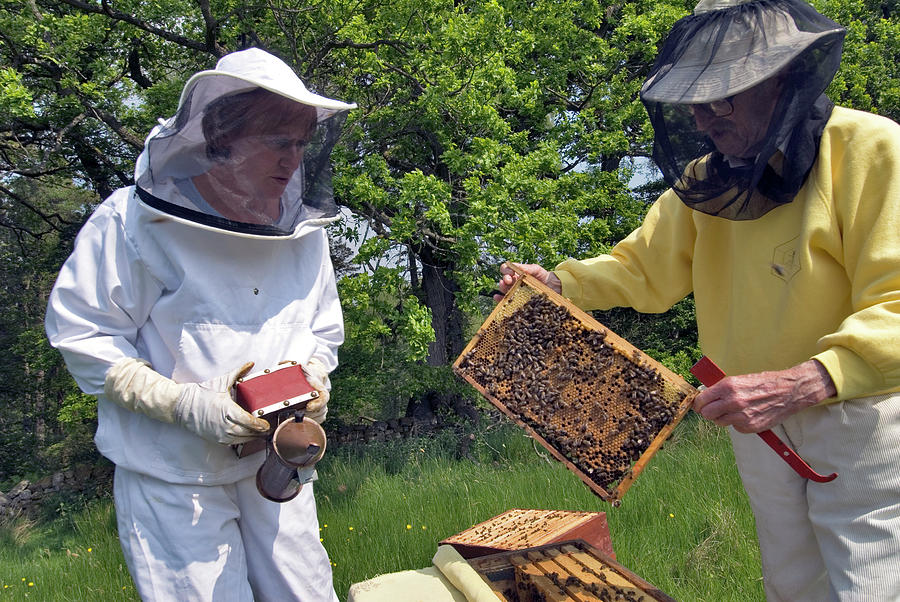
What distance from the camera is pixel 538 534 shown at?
3.24m

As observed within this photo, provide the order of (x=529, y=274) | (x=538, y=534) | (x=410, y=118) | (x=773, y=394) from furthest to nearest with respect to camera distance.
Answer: (x=410, y=118)
(x=538, y=534)
(x=529, y=274)
(x=773, y=394)

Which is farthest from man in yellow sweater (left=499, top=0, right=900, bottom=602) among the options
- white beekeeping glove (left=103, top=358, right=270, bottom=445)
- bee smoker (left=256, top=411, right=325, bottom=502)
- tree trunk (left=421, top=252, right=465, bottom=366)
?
tree trunk (left=421, top=252, right=465, bottom=366)

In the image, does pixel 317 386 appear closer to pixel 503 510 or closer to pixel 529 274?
pixel 529 274

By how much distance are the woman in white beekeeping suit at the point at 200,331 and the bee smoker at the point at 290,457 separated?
0.31 ft

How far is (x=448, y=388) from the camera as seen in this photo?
9477 millimetres

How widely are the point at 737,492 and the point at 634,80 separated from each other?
8.17 m

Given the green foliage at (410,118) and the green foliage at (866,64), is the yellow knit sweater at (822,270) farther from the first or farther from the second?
the green foliage at (866,64)

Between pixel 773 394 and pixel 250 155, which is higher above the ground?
pixel 250 155

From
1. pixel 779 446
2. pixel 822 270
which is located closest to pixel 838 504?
pixel 779 446

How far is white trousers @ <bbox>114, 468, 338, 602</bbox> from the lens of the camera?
2.26 metres

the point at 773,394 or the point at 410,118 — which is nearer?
the point at 773,394

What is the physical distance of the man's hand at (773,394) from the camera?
199cm

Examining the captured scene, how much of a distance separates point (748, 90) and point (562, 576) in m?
1.98

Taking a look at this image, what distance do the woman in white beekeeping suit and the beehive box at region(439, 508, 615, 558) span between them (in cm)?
86
